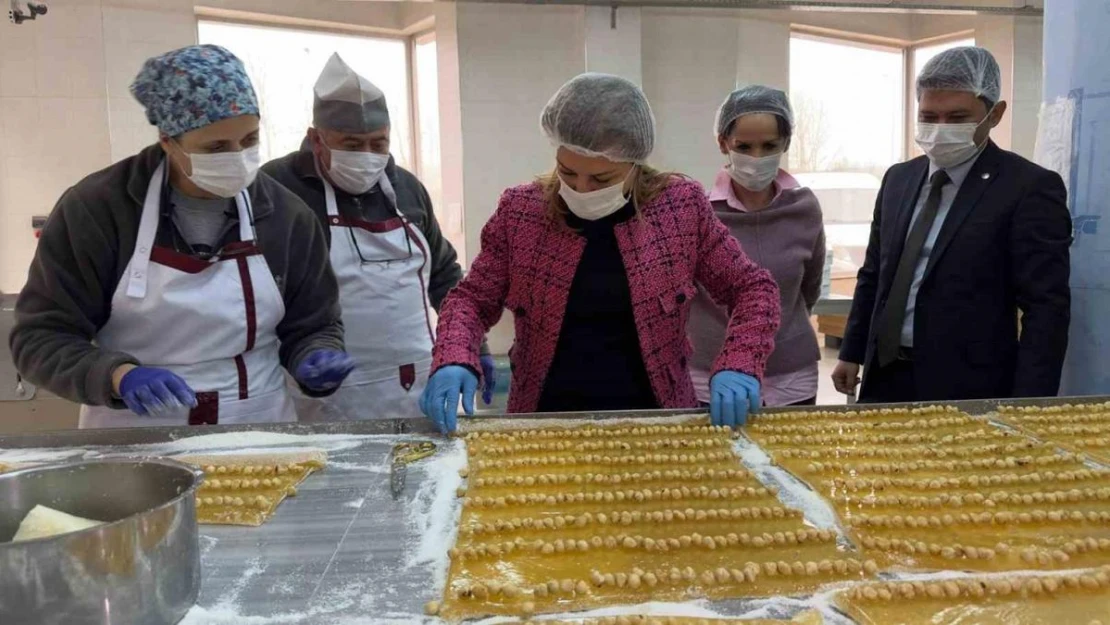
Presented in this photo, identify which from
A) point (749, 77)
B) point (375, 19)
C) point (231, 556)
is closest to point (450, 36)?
point (375, 19)

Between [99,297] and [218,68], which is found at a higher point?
[218,68]

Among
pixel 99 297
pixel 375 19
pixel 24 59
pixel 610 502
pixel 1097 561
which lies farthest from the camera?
pixel 375 19

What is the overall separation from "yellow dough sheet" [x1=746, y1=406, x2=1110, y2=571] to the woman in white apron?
1.07m

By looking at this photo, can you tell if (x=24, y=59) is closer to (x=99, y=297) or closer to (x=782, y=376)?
(x=99, y=297)

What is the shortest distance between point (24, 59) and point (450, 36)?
230 centimetres

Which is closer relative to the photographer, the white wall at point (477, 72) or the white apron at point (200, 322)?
the white apron at point (200, 322)

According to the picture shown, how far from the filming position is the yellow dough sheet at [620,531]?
1032 millimetres

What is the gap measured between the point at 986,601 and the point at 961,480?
0.42 meters

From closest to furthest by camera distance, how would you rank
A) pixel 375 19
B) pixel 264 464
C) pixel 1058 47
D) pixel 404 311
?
1. pixel 264 464
2. pixel 1058 47
3. pixel 404 311
4. pixel 375 19

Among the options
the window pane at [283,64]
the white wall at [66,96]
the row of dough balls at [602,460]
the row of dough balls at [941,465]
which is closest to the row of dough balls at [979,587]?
the row of dough balls at [941,465]

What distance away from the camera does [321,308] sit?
193 cm

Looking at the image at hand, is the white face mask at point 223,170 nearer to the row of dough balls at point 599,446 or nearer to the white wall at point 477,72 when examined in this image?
the row of dough balls at point 599,446

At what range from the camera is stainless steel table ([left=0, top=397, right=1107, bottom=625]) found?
3.24 feet

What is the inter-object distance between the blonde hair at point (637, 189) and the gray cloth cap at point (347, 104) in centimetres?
69
